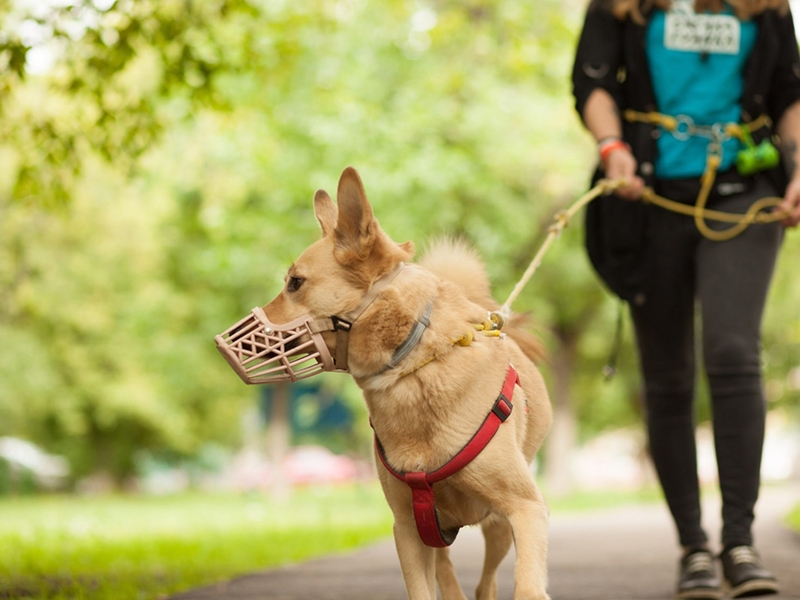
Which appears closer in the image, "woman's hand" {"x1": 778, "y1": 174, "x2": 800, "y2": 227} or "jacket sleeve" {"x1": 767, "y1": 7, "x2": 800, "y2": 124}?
"woman's hand" {"x1": 778, "y1": 174, "x2": 800, "y2": 227}

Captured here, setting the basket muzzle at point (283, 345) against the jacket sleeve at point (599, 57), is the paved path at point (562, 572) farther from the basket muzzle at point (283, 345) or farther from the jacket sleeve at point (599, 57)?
the jacket sleeve at point (599, 57)

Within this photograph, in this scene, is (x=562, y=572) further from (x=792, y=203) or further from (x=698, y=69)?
(x=698, y=69)

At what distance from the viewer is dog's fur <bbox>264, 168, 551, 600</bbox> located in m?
3.40

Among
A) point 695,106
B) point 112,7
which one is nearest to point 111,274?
point 112,7

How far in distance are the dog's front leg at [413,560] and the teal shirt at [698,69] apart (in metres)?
2.31

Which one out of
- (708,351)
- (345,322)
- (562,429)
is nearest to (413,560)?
(345,322)

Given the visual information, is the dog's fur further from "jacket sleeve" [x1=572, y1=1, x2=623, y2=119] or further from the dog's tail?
"jacket sleeve" [x1=572, y1=1, x2=623, y2=119]

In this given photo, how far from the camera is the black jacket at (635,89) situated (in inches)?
193

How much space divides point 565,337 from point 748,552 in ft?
69.1

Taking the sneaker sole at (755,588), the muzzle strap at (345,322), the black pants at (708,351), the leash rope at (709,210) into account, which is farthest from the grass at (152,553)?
the leash rope at (709,210)

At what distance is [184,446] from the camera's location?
1369 inches

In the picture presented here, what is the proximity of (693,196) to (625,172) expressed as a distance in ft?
1.21

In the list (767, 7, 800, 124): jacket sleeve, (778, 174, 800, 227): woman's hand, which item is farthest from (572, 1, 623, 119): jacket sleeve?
(778, 174, 800, 227): woman's hand

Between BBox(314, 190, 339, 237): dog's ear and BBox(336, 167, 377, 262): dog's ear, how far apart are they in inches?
12.6
